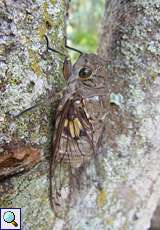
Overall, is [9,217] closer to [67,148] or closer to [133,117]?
[67,148]

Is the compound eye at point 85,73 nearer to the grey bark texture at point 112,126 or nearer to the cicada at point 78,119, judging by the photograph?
the cicada at point 78,119

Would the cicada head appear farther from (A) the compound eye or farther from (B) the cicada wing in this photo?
(B) the cicada wing

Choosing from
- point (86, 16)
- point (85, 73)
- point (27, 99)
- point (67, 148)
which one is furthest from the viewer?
point (86, 16)

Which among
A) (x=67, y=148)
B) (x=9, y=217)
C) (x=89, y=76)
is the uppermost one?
(x=89, y=76)

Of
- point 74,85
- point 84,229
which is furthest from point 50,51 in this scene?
point 84,229

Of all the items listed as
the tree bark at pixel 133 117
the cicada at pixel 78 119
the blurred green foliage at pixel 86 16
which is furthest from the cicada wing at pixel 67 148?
the blurred green foliage at pixel 86 16

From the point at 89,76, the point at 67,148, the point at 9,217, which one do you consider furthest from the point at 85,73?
the point at 9,217
